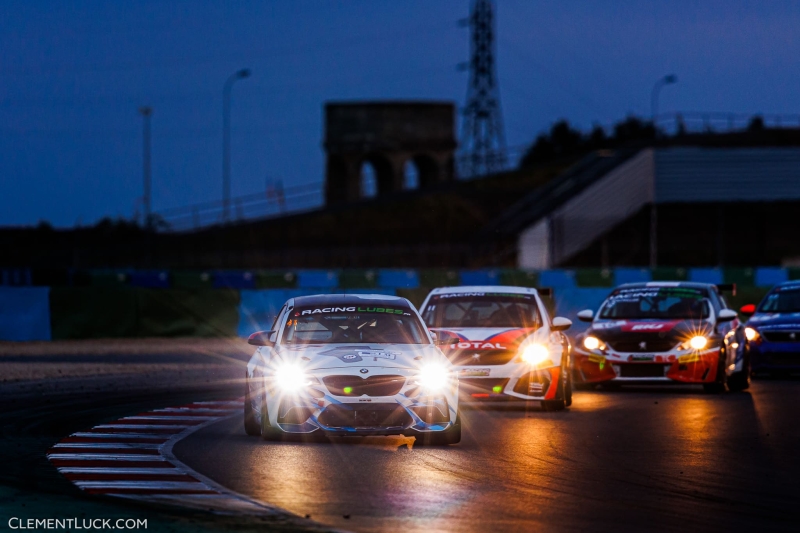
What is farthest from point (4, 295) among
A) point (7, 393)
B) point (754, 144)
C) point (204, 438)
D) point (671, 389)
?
point (754, 144)

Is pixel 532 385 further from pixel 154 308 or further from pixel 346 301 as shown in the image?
pixel 154 308

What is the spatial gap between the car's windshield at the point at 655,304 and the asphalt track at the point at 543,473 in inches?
148

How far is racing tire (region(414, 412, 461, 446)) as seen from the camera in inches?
525

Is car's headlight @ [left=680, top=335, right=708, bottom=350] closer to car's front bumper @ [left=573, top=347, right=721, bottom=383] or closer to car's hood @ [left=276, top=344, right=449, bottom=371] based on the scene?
car's front bumper @ [left=573, top=347, right=721, bottom=383]

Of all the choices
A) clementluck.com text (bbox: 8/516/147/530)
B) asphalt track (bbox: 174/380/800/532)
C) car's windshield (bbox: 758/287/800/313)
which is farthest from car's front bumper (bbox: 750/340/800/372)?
clementluck.com text (bbox: 8/516/147/530)

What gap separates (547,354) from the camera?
677 inches

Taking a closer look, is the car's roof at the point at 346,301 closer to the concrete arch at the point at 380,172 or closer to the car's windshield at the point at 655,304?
the car's windshield at the point at 655,304

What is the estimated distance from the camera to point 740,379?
20406mm

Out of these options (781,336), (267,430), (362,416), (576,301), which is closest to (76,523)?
(362,416)

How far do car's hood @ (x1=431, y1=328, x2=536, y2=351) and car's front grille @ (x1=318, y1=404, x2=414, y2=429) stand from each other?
3988 mm

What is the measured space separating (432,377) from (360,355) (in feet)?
2.18

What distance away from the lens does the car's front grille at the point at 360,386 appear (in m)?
13.0

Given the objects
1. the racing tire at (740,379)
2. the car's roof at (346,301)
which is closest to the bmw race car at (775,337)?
the racing tire at (740,379)

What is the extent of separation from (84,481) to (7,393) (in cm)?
929
